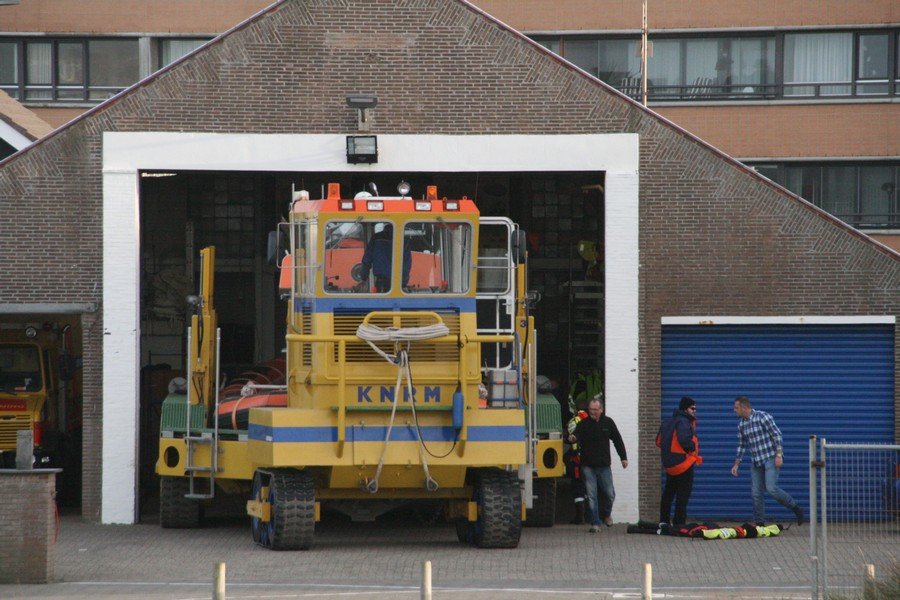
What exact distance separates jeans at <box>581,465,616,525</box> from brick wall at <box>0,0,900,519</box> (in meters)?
1.02

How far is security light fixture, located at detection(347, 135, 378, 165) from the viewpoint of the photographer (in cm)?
2066

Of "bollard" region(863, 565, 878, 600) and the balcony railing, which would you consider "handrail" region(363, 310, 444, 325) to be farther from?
the balcony railing

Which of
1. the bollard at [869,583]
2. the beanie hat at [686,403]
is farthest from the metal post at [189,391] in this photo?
the bollard at [869,583]

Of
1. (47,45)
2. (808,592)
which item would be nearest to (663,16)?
(47,45)

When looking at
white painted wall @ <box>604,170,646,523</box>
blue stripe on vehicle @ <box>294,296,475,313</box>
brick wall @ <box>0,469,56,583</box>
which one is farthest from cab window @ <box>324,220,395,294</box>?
white painted wall @ <box>604,170,646,523</box>

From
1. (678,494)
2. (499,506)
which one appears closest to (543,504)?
(678,494)

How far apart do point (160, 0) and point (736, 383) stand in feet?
76.1

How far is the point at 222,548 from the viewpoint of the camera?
18047 millimetres

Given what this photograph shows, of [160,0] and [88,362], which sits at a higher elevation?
[160,0]

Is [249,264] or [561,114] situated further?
[249,264]

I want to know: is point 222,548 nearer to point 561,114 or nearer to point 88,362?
point 88,362

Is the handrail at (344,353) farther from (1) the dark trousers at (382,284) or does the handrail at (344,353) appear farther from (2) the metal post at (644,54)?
(2) the metal post at (644,54)

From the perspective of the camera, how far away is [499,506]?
1728 centimetres

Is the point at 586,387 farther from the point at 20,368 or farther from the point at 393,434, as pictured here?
the point at 20,368
